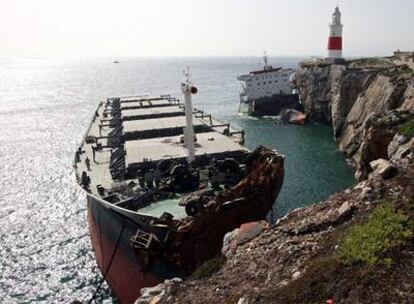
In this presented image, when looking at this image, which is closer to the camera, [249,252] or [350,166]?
[249,252]

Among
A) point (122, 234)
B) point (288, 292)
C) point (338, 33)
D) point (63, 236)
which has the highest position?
point (338, 33)

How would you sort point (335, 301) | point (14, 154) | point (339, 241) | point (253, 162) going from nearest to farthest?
point (335, 301) → point (339, 241) → point (253, 162) → point (14, 154)

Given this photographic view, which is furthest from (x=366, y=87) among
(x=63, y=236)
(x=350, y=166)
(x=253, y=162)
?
(x=63, y=236)

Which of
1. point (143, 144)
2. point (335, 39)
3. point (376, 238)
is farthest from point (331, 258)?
point (335, 39)

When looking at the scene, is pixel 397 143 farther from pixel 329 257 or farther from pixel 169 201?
pixel 329 257

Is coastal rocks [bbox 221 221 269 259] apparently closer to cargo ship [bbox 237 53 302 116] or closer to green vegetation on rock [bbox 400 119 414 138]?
green vegetation on rock [bbox 400 119 414 138]

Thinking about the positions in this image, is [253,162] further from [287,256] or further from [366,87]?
[366,87]

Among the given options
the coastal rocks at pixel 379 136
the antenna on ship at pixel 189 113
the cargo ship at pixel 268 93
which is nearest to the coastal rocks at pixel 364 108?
the coastal rocks at pixel 379 136
